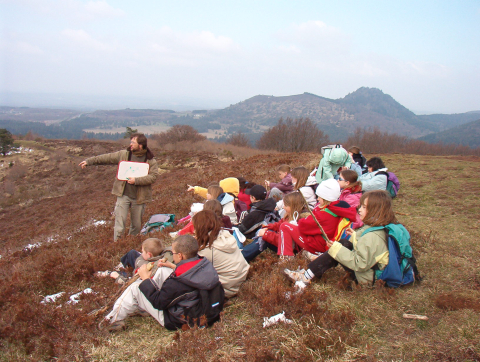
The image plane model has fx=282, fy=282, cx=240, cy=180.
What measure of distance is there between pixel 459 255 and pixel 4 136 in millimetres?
60095

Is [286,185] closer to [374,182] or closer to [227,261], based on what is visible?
[374,182]

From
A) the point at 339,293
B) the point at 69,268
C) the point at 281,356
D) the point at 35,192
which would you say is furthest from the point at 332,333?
the point at 35,192

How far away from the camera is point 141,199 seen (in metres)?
6.04

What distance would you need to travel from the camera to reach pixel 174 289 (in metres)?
2.90

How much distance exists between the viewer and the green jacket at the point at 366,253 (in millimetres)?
3182

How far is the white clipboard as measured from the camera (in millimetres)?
5785

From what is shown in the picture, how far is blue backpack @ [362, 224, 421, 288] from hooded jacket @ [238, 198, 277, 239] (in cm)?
214

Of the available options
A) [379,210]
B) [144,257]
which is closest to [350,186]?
[379,210]

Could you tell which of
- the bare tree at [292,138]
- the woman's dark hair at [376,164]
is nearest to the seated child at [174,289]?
the woman's dark hair at [376,164]

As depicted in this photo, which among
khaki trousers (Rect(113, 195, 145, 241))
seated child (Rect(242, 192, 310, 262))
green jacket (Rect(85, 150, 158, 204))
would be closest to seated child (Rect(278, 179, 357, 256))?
seated child (Rect(242, 192, 310, 262))

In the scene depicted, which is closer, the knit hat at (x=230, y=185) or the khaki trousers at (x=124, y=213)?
the khaki trousers at (x=124, y=213)

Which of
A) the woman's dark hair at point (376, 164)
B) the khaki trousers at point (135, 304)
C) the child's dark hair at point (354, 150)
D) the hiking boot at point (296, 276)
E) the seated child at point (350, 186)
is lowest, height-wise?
the khaki trousers at point (135, 304)

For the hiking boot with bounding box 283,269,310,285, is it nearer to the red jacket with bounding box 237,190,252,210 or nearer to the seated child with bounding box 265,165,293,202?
the red jacket with bounding box 237,190,252,210

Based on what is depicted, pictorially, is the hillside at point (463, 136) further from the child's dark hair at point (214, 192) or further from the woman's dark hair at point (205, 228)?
the woman's dark hair at point (205, 228)
